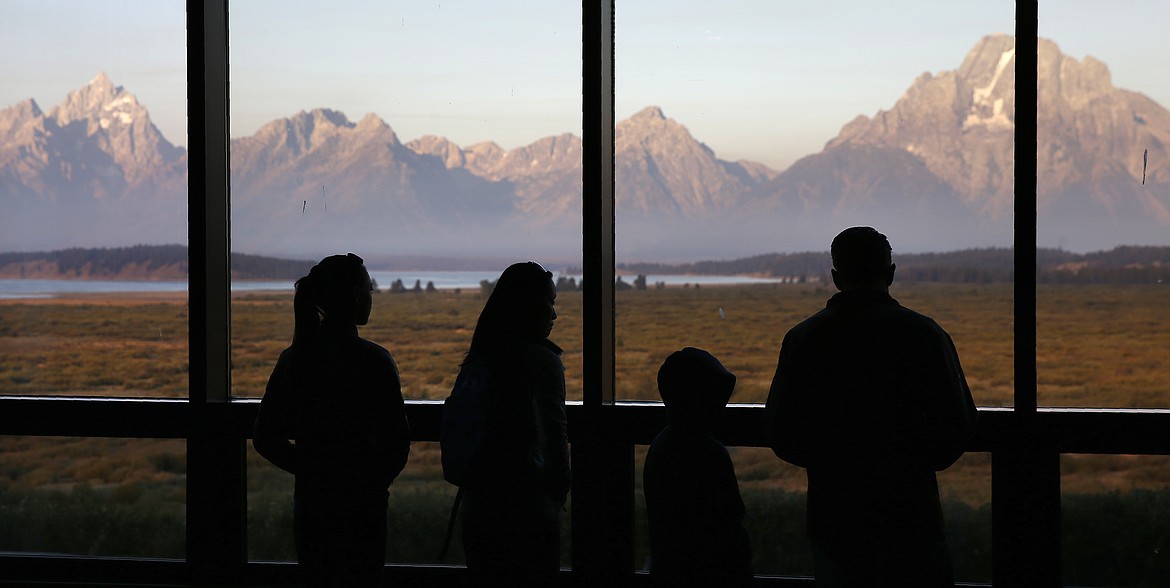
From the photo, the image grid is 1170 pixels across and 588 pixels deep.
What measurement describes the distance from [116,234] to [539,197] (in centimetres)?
1052

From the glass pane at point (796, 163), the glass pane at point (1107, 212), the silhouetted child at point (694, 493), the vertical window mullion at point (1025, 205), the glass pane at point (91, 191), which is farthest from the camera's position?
the glass pane at point (1107, 212)

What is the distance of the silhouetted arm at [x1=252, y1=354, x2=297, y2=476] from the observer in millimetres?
1981

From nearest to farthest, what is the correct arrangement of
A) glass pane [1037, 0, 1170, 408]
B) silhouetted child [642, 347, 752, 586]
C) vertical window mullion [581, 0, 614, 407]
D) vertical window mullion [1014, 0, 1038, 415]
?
silhouetted child [642, 347, 752, 586]
vertical window mullion [1014, 0, 1038, 415]
vertical window mullion [581, 0, 614, 407]
glass pane [1037, 0, 1170, 408]

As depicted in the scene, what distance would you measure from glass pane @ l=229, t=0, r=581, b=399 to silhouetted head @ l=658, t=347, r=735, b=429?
1551mm

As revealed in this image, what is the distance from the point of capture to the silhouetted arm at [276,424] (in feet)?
6.50

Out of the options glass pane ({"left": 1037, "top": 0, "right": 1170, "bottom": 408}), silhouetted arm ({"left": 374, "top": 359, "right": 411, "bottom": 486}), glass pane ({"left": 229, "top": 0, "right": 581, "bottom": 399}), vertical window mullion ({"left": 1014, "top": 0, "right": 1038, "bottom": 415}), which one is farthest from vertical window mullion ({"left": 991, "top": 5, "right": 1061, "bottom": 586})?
glass pane ({"left": 1037, "top": 0, "right": 1170, "bottom": 408})

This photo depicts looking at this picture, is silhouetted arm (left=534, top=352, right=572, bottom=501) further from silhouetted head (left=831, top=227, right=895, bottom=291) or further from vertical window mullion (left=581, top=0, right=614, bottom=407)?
vertical window mullion (left=581, top=0, right=614, bottom=407)

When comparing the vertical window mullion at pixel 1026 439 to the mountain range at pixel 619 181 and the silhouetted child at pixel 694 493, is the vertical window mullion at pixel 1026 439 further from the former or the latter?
the silhouetted child at pixel 694 493

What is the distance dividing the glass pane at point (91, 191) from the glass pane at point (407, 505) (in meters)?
1.36

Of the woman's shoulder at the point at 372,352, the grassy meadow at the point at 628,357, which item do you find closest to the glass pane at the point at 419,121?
the woman's shoulder at the point at 372,352

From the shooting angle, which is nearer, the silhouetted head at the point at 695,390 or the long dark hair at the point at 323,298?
the silhouetted head at the point at 695,390

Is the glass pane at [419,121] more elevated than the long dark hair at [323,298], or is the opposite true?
the glass pane at [419,121]

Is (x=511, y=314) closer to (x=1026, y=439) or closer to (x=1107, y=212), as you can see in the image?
(x=1026, y=439)

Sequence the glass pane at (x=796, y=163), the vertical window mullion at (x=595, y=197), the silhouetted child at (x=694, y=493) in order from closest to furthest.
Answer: the silhouetted child at (x=694, y=493)
the vertical window mullion at (x=595, y=197)
the glass pane at (x=796, y=163)
